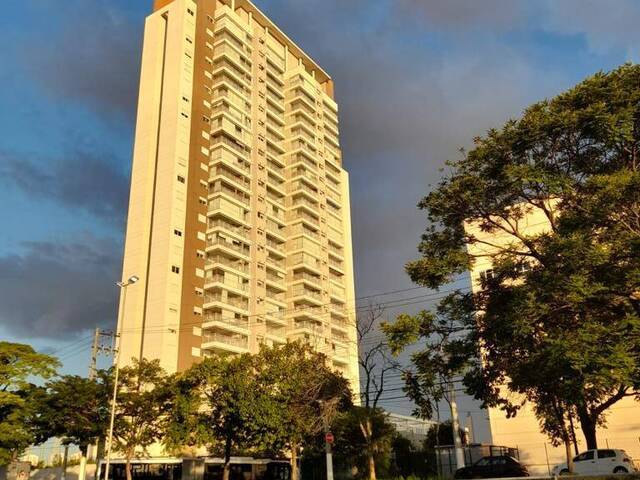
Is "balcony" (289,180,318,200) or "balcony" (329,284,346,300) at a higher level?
"balcony" (289,180,318,200)

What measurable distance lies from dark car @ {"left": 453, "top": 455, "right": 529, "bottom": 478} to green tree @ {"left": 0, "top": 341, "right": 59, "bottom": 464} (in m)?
29.1

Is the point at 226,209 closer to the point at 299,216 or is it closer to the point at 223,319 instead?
the point at 223,319

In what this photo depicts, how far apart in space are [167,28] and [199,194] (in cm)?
2633

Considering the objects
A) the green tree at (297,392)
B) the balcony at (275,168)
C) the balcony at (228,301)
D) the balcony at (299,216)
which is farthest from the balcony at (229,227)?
the green tree at (297,392)

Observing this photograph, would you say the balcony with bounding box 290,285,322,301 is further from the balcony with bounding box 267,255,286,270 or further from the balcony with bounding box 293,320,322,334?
the balcony with bounding box 293,320,322,334

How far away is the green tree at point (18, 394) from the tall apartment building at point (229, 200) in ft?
75.5

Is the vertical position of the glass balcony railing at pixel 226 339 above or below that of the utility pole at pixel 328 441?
above

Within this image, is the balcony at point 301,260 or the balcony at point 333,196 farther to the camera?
the balcony at point 333,196

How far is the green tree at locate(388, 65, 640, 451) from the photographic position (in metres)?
19.7

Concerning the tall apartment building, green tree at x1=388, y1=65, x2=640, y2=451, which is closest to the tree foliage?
the tall apartment building

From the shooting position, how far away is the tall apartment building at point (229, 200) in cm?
7162

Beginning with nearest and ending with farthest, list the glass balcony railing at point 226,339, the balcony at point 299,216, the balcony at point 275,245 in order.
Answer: the glass balcony railing at point 226,339 < the balcony at point 275,245 < the balcony at point 299,216

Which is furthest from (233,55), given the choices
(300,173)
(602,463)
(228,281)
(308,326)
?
(602,463)

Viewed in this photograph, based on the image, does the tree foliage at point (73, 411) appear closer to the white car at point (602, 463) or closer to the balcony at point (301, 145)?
the white car at point (602, 463)
